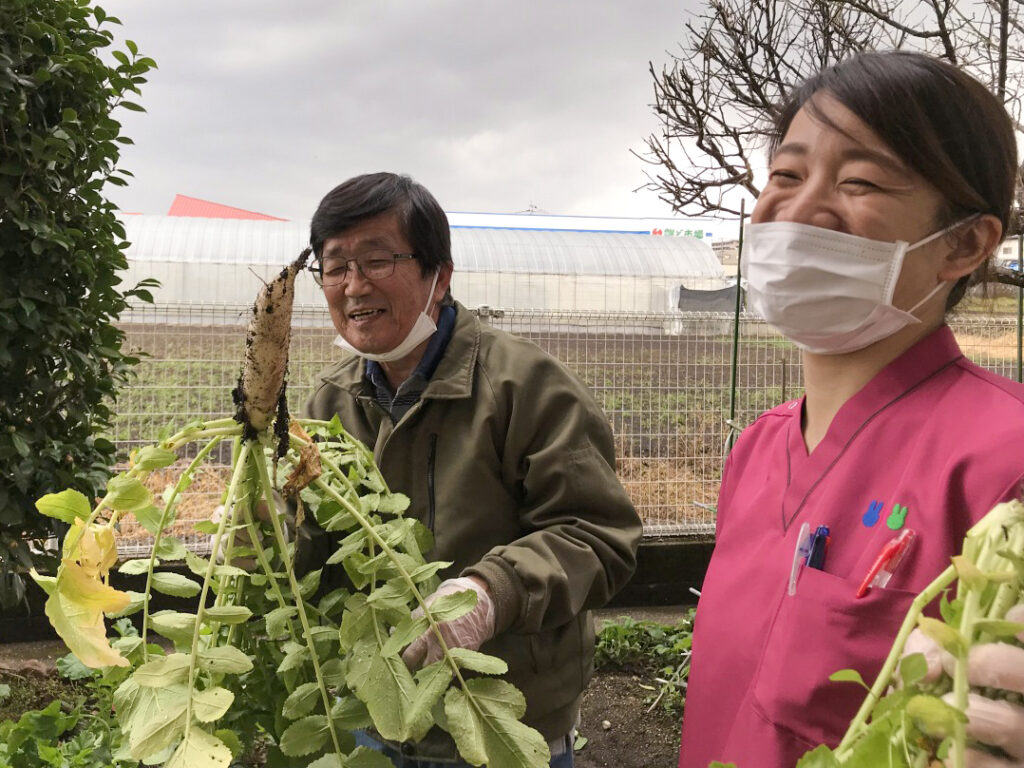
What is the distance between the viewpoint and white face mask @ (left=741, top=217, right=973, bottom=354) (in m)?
1.14

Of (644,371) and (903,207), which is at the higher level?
(903,207)

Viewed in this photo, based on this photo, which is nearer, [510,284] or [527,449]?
[527,449]

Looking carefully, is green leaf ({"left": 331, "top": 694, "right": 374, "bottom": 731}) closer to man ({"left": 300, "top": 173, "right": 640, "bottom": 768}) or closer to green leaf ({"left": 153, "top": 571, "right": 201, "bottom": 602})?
green leaf ({"left": 153, "top": 571, "right": 201, "bottom": 602})

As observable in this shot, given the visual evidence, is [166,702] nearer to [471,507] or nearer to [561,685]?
A: [471,507]

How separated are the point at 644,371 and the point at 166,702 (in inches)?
167

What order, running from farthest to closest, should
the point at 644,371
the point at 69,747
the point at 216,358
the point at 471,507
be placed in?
the point at 644,371, the point at 216,358, the point at 69,747, the point at 471,507

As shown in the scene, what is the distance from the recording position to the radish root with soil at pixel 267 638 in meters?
0.89

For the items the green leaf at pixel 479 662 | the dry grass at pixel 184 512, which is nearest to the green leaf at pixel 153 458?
the green leaf at pixel 479 662

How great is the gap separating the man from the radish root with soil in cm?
40

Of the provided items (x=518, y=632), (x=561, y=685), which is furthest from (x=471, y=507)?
(x=561, y=685)

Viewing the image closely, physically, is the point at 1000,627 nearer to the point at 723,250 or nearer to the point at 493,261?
the point at 493,261

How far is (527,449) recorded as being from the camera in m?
1.72

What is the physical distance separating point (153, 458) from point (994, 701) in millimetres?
944

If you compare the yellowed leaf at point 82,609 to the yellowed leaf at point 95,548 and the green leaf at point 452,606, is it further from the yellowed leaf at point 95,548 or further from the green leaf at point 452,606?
the green leaf at point 452,606
